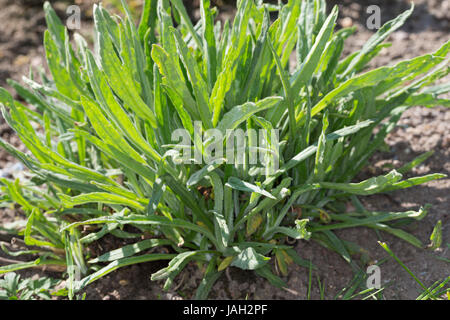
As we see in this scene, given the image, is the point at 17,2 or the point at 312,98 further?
the point at 17,2

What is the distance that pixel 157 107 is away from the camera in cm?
141

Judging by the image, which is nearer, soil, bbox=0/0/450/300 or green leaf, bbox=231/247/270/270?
green leaf, bbox=231/247/270/270

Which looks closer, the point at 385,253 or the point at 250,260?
the point at 250,260

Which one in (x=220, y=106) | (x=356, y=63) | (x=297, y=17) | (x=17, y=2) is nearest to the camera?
(x=220, y=106)

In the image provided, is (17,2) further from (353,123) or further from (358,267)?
(358,267)

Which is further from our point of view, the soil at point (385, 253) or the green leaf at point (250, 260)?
the soil at point (385, 253)

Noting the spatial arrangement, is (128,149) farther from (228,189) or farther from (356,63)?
(356,63)

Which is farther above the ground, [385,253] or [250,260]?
[250,260]

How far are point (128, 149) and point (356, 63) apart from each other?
0.79 m

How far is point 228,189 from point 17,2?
2253 millimetres

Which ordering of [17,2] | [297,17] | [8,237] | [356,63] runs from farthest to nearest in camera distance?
1. [17,2]
2. [8,237]
3. [356,63]
4. [297,17]

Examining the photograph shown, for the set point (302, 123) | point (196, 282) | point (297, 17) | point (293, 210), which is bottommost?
point (196, 282)

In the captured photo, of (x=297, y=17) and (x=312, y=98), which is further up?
(x=297, y=17)

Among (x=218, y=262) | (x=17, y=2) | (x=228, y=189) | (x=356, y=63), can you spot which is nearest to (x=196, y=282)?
(x=218, y=262)
